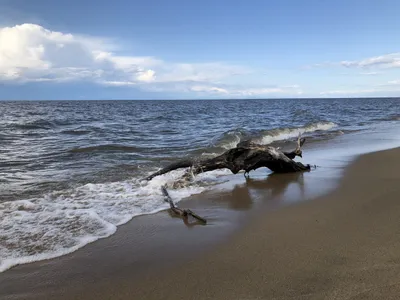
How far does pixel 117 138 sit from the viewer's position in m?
15.7

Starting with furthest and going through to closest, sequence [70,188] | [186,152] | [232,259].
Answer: [186,152] → [70,188] → [232,259]

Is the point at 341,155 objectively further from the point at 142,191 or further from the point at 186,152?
the point at 142,191

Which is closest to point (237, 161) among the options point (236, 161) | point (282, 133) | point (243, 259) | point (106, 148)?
point (236, 161)

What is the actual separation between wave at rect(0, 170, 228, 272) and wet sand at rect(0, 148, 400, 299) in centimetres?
27

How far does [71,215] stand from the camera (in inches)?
200

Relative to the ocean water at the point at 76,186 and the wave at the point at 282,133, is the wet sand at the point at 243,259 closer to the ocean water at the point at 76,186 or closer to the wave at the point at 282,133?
the ocean water at the point at 76,186

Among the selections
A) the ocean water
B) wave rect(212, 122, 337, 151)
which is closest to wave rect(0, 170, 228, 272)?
the ocean water

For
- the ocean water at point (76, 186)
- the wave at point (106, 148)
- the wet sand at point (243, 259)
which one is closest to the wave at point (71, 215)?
the ocean water at point (76, 186)

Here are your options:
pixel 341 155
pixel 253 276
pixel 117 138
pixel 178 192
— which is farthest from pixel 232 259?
pixel 117 138

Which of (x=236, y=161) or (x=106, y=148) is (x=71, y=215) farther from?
(x=106, y=148)

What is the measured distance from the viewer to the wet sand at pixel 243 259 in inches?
114

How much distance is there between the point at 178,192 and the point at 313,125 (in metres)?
16.9

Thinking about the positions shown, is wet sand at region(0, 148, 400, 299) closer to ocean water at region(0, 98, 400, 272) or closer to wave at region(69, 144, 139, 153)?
ocean water at region(0, 98, 400, 272)

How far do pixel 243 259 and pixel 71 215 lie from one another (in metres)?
2.88
